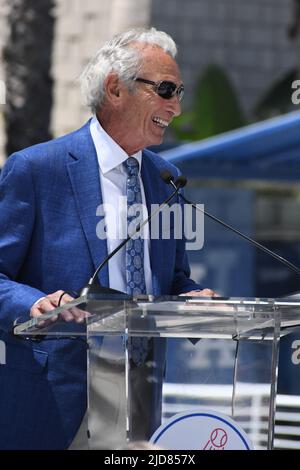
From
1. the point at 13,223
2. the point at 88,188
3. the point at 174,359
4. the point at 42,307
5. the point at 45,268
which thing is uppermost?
the point at 88,188

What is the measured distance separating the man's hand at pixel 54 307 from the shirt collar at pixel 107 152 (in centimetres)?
51

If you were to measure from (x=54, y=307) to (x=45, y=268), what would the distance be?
0.32 metres

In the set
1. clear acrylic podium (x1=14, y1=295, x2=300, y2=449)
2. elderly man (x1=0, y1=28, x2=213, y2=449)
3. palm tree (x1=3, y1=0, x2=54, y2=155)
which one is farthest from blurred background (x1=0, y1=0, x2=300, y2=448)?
clear acrylic podium (x1=14, y1=295, x2=300, y2=449)

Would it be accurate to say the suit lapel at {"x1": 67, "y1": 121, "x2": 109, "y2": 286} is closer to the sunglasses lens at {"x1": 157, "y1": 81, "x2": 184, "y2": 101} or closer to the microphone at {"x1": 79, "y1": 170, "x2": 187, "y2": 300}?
the microphone at {"x1": 79, "y1": 170, "x2": 187, "y2": 300}

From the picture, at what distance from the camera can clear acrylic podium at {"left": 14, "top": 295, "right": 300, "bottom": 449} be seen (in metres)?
3.08

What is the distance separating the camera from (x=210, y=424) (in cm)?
311

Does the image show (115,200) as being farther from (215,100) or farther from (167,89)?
(215,100)

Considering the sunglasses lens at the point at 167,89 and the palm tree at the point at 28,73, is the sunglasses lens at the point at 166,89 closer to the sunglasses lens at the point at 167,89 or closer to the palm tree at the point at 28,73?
the sunglasses lens at the point at 167,89

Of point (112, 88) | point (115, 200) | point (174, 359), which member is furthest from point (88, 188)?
point (174, 359)

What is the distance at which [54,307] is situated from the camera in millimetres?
3182

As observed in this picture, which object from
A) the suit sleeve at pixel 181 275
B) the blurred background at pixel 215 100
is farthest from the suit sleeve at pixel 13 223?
the blurred background at pixel 215 100

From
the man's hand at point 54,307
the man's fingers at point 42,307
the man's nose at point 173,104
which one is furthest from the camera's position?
the man's nose at point 173,104

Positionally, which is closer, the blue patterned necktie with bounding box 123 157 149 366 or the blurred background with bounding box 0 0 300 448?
the blue patterned necktie with bounding box 123 157 149 366

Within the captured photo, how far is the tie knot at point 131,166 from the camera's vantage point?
365 centimetres
